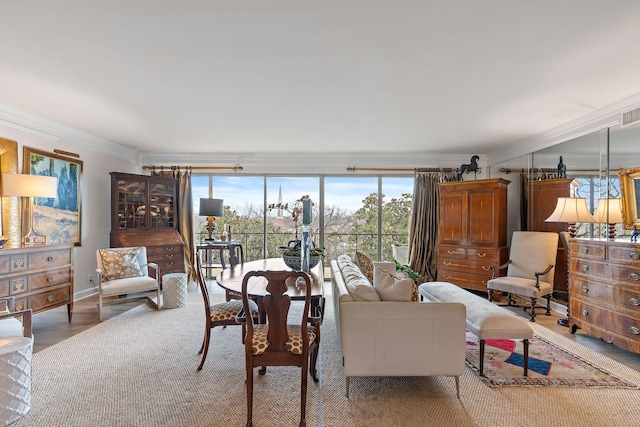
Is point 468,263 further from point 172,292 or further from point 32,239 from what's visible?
point 32,239

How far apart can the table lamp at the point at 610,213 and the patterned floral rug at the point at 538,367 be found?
1.38 meters

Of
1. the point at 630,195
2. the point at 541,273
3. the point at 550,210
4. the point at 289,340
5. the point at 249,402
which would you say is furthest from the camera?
the point at 550,210

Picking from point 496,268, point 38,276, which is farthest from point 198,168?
point 496,268

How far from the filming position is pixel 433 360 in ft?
7.55

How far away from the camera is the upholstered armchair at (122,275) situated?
3.98 m

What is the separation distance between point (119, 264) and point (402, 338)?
3.70 meters

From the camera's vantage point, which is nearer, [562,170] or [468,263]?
[562,170]

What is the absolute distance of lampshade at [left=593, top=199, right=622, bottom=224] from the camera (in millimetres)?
3438

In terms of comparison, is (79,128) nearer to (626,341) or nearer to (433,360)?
(433,360)

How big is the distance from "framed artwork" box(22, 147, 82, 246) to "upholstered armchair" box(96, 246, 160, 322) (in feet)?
2.63

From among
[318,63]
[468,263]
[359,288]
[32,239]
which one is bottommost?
[468,263]

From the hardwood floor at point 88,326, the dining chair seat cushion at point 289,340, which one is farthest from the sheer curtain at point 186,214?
the dining chair seat cushion at point 289,340

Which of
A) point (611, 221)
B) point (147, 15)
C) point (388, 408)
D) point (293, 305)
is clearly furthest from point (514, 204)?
point (147, 15)

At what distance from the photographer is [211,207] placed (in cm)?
582
